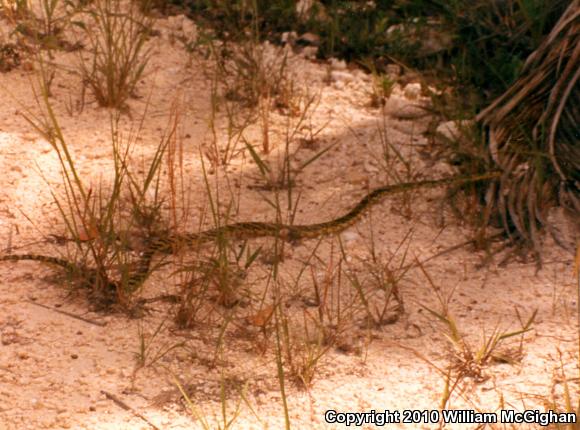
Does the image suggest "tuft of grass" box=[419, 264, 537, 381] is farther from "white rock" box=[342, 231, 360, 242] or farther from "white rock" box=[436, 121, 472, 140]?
"white rock" box=[436, 121, 472, 140]

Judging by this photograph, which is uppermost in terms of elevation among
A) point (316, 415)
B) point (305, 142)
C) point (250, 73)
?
point (250, 73)

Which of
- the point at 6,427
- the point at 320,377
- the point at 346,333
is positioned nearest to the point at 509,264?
the point at 346,333

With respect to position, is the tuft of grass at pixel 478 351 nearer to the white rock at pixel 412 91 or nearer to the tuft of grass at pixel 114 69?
the white rock at pixel 412 91

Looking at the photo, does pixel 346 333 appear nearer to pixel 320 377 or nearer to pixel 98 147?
pixel 320 377

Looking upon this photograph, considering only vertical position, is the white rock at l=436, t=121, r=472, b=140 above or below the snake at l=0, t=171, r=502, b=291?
above

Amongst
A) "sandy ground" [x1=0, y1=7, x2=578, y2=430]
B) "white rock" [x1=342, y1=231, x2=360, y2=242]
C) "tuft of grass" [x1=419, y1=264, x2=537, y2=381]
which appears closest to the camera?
"sandy ground" [x1=0, y1=7, x2=578, y2=430]

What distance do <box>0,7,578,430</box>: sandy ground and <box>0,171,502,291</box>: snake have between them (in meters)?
0.05

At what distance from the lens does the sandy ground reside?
2.70 meters

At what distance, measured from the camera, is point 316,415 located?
8.73ft

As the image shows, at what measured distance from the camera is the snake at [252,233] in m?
3.19

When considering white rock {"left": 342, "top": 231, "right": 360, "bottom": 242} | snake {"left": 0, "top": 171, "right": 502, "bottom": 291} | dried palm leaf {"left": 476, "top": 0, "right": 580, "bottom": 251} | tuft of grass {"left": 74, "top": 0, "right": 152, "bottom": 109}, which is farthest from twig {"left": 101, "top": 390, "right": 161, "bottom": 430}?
tuft of grass {"left": 74, "top": 0, "right": 152, "bottom": 109}

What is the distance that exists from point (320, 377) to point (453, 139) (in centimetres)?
179

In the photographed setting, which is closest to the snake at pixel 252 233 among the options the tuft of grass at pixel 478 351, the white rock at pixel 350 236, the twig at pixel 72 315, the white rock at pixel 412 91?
the white rock at pixel 350 236

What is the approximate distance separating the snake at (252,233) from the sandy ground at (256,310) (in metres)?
0.05
